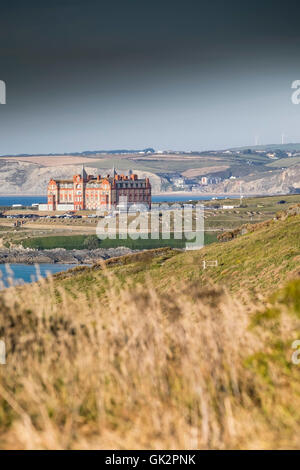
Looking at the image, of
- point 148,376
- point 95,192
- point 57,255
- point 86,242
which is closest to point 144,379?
point 148,376

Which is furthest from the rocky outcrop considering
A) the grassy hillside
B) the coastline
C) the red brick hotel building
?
the grassy hillside

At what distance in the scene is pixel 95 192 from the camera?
478ft

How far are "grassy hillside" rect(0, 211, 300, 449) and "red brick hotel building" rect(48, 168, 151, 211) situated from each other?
440 feet

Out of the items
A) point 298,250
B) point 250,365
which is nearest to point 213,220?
point 298,250

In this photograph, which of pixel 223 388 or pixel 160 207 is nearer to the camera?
pixel 223 388

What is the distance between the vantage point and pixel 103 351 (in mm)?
6586

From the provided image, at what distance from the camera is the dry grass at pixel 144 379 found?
220 inches

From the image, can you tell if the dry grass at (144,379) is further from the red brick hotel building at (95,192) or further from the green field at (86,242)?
the red brick hotel building at (95,192)

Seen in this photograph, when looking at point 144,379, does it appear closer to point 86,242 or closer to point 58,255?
point 58,255

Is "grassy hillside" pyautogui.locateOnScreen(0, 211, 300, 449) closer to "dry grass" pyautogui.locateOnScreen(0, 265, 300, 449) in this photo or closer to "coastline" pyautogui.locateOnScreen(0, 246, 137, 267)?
"dry grass" pyautogui.locateOnScreen(0, 265, 300, 449)
